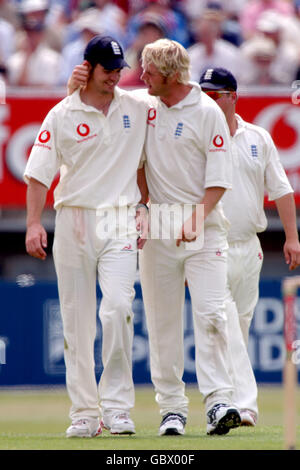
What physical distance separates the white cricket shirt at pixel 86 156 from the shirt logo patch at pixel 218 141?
50cm

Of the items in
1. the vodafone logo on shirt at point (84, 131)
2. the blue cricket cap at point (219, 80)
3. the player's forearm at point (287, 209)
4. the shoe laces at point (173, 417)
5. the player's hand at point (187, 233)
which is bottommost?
the shoe laces at point (173, 417)

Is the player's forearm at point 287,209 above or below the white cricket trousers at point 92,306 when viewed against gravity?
above

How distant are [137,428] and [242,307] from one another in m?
1.14

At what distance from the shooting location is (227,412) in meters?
6.62

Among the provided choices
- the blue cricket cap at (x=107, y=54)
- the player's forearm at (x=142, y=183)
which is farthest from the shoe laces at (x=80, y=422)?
the blue cricket cap at (x=107, y=54)

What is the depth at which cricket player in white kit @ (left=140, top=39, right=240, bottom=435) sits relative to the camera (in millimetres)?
6812

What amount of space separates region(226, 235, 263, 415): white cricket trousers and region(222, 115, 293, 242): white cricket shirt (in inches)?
4.9

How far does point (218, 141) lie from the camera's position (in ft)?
22.6

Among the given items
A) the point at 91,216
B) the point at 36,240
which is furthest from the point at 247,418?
the point at 36,240

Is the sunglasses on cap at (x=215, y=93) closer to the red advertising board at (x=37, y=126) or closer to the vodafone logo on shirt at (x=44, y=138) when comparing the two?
the vodafone logo on shirt at (x=44, y=138)

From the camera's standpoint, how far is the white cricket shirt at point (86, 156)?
6758 mm

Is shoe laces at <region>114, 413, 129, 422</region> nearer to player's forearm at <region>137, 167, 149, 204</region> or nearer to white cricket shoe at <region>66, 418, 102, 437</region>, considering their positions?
white cricket shoe at <region>66, 418, 102, 437</region>
